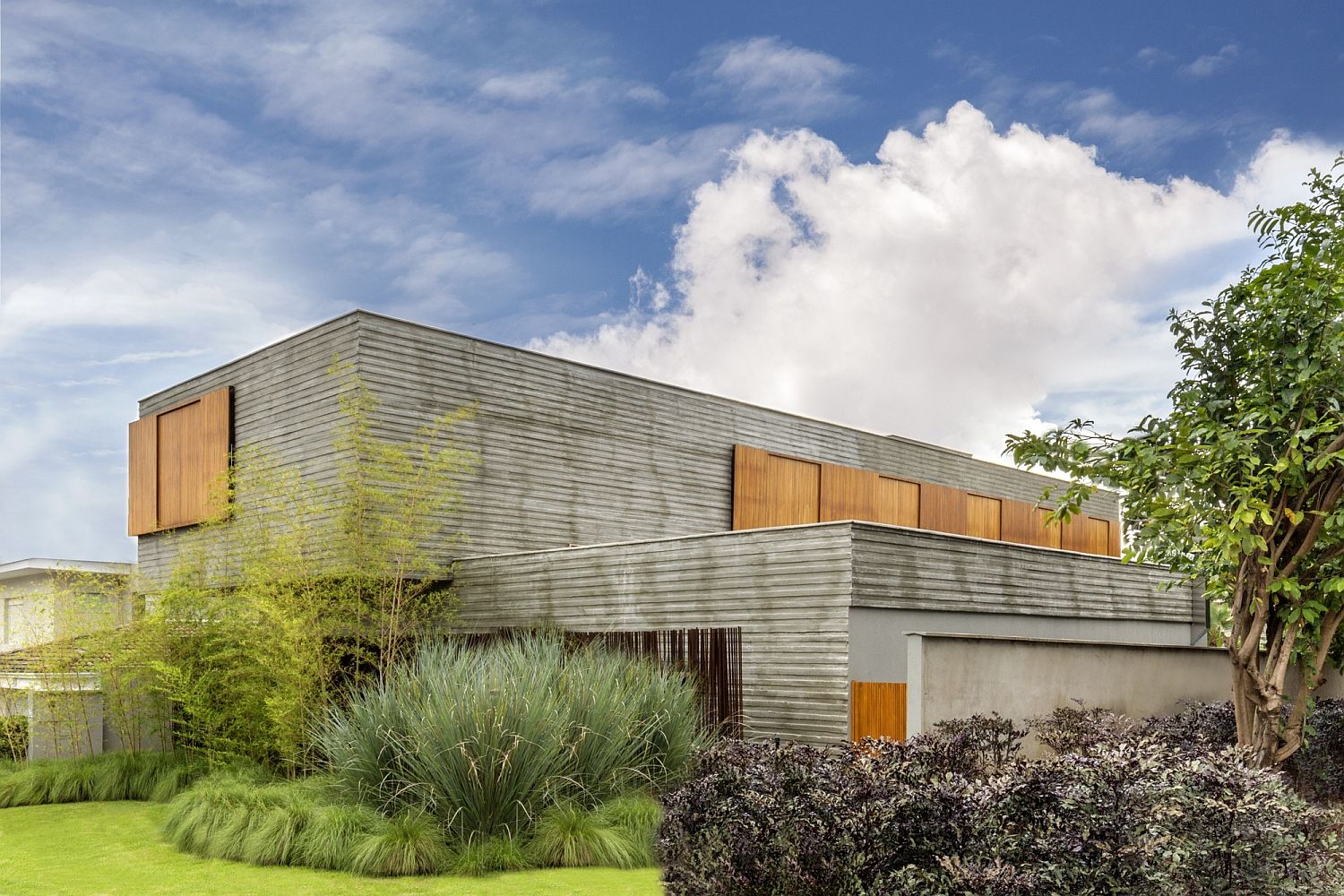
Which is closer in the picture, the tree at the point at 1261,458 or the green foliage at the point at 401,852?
the tree at the point at 1261,458

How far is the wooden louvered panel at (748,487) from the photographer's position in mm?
15656

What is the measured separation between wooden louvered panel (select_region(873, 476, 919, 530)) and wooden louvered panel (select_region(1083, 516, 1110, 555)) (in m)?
5.30

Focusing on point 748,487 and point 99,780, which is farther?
point 748,487

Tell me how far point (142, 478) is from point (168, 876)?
976 centimetres

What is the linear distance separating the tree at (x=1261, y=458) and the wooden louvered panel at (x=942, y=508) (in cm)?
1102

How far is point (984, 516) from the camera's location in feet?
66.2

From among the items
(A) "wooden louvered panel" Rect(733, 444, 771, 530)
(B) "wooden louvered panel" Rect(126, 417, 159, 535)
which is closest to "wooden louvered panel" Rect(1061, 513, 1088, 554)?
(A) "wooden louvered panel" Rect(733, 444, 771, 530)

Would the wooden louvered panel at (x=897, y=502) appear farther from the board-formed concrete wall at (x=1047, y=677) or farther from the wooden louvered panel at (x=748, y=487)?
the board-formed concrete wall at (x=1047, y=677)

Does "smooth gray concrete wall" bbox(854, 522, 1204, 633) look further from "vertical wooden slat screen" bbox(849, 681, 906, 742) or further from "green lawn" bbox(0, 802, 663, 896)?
"green lawn" bbox(0, 802, 663, 896)

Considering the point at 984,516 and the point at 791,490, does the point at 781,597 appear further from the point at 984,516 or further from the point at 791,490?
the point at 984,516

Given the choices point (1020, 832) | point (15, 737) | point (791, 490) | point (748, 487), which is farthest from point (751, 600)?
point (15, 737)

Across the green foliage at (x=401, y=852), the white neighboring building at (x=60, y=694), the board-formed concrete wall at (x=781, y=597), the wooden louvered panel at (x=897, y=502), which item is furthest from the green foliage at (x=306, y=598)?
the wooden louvered panel at (x=897, y=502)

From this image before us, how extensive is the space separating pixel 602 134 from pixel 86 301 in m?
5.95

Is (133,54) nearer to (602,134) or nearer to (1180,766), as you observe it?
(602,134)
